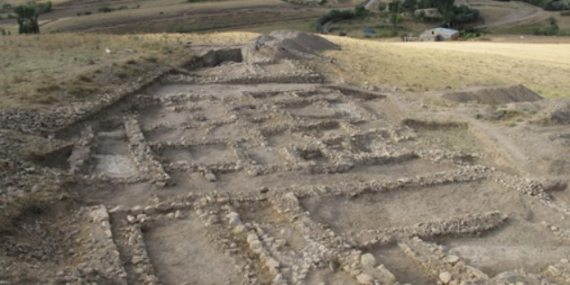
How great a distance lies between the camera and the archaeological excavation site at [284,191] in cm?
805

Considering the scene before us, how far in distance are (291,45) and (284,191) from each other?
1519cm

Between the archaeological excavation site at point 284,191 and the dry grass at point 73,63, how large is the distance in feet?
3.16

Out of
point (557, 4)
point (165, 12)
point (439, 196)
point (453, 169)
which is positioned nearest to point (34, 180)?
point (439, 196)

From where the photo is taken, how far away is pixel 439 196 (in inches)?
434

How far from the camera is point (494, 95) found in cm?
1936

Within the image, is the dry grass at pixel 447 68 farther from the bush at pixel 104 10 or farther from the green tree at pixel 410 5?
the bush at pixel 104 10

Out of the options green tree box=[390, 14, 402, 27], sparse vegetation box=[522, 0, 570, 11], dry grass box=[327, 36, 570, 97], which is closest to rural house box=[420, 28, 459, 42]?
green tree box=[390, 14, 402, 27]

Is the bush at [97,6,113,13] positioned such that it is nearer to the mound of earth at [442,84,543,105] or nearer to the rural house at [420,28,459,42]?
the rural house at [420,28,459,42]

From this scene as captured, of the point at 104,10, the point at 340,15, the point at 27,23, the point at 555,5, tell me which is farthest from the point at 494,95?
the point at 104,10

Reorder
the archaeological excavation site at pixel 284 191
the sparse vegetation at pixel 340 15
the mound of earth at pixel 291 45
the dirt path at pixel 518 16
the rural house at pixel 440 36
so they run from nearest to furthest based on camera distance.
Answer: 1. the archaeological excavation site at pixel 284 191
2. the mound of earth at pixel 291 45
3. the rural house at pixel 440 36
4. the dirt path at pixel 518 16
5. the sparse vegetation at pixel 340 15

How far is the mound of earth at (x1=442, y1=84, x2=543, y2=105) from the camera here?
18719 millimetres

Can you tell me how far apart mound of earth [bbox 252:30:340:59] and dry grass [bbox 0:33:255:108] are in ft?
7.86

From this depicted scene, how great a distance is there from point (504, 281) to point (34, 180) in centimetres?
825

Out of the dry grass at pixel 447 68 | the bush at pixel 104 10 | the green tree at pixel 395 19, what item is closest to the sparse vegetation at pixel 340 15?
the green tree at pixel 395 19
